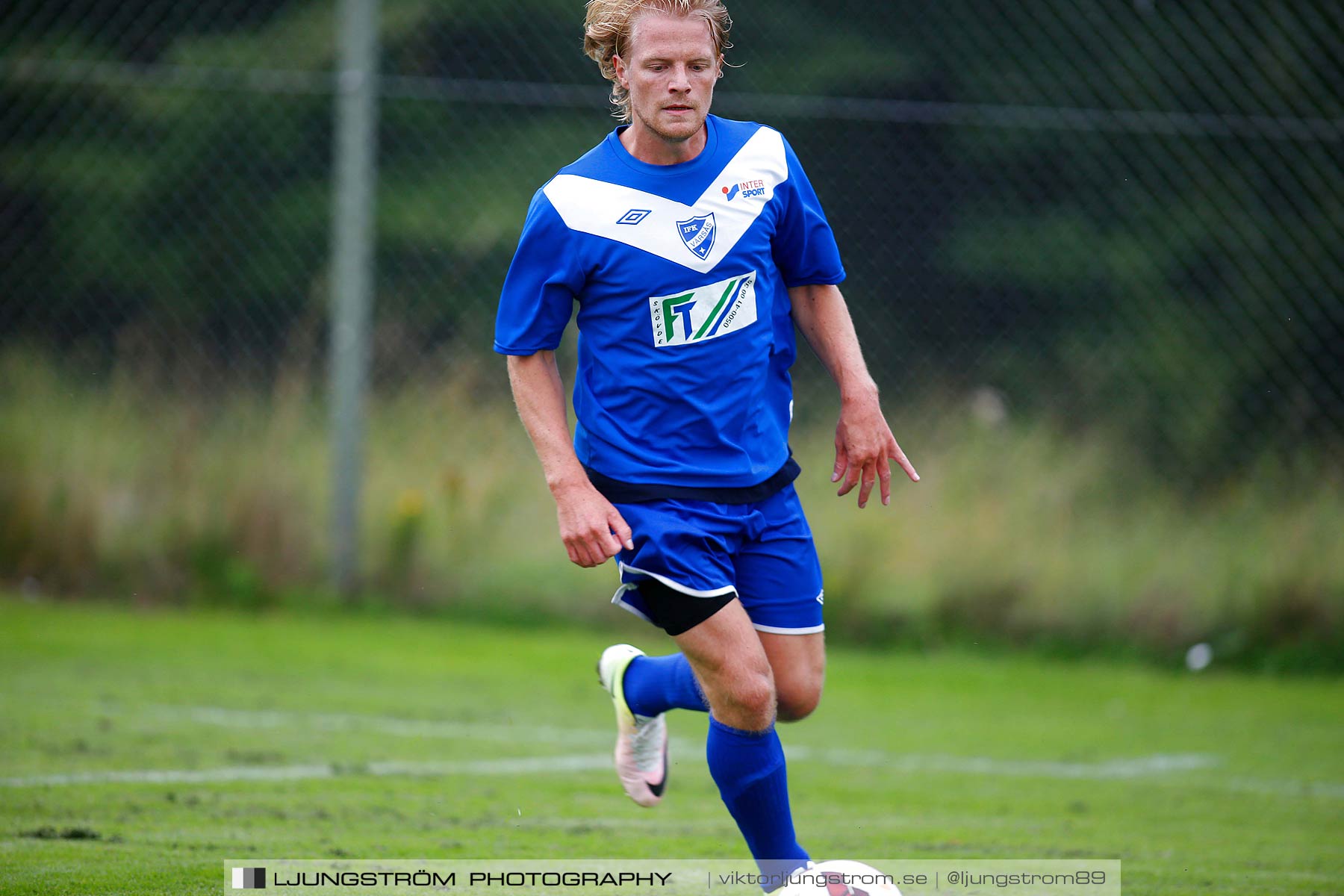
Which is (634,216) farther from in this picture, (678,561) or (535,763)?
(535,763)

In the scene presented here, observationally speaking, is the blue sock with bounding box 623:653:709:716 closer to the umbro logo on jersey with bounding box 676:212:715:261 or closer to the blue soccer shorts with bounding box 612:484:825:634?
the blue soccer shorts with bounding box 612:484:825:634

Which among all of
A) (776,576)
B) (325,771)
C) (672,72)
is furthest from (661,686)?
(672,72)

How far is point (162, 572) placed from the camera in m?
8.77

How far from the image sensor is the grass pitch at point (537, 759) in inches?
159

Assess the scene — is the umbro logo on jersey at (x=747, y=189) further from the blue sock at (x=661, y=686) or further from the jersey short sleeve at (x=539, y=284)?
the blue sock at (x=661, y=686)

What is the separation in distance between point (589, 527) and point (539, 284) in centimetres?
53

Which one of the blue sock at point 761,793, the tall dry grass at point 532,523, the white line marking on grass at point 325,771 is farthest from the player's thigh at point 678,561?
the tall dry grass at point 532,523

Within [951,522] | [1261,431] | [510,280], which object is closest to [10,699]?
[510,280]

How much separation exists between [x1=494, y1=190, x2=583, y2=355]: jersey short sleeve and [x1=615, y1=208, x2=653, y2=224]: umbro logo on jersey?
0.37 ft

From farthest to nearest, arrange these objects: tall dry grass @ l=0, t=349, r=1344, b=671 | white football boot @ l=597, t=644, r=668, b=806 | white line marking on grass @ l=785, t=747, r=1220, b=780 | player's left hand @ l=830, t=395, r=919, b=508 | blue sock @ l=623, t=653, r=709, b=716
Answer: tall dry grass @ l=0, t=349, r=1344, b=671, white line marking on grass @ l=785, t=747, r=1220, b=780, white football boot @ l=597, t=644, r=668, b=806, blue sock @ l=623, t=653, r=709, b=716, player's left hand @ l=830, t=395, r=919, b=508

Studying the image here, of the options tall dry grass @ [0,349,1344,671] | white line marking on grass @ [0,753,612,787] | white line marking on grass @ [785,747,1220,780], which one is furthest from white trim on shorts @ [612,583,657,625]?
tall dry grass @ [0,349,1344,671]

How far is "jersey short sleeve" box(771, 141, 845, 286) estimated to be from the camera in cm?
357

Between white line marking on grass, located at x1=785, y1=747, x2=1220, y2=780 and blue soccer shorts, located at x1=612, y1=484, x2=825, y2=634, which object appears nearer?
blue soccer shorts, located at x1=612, y1=484, x2=825, y2=634

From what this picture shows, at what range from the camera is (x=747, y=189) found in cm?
347
